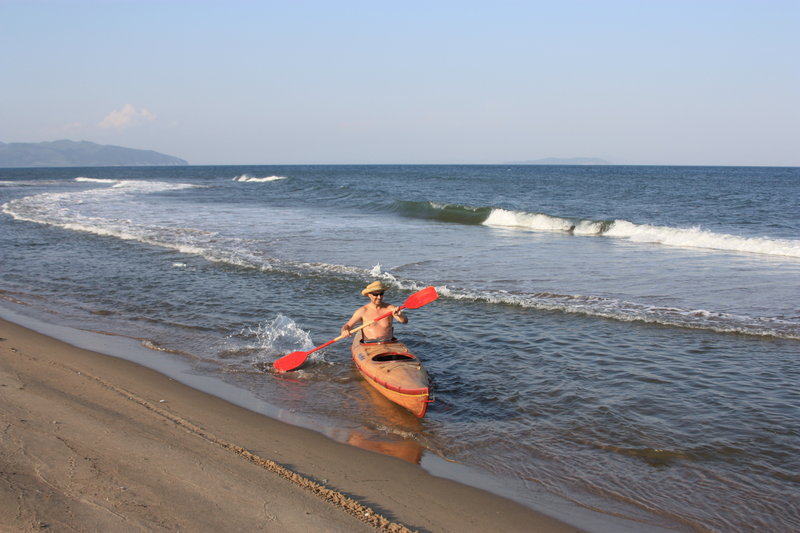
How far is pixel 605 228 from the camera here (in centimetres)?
2734

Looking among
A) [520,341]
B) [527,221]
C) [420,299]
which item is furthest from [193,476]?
[527,221]

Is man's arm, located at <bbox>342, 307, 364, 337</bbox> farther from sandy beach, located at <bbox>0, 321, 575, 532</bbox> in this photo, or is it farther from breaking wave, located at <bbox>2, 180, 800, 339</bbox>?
breaking wave, located at <bbox>2, 180, 800, 339</bbox>

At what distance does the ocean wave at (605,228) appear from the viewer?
20703mm


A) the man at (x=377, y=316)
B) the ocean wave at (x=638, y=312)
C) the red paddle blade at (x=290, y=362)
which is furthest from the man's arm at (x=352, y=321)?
the ocean wave at (x=638, y=312)

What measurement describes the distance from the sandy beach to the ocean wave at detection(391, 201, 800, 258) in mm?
18340

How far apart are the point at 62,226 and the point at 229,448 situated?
23224 mm

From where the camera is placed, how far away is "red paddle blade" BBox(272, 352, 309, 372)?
29.7ft

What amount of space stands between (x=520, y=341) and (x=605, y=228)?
736 inches

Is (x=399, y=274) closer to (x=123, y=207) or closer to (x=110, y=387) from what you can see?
(x=110, y=387)

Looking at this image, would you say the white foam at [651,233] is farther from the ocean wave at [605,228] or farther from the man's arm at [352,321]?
the man's arm at [352,321]

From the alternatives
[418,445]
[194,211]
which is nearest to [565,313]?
[418,445]

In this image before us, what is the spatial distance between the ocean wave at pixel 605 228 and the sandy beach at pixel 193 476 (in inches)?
722

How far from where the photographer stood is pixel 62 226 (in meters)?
25.4

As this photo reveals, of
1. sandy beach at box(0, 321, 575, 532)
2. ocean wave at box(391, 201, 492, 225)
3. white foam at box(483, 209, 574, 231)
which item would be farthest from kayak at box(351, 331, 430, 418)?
ocean wave at box(391, 201, 492, 225)
